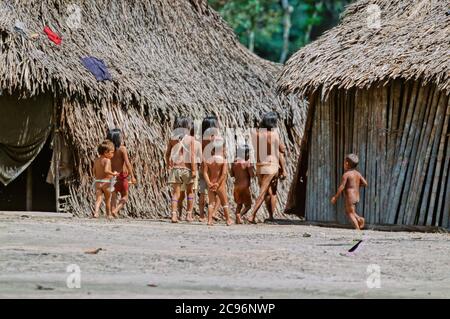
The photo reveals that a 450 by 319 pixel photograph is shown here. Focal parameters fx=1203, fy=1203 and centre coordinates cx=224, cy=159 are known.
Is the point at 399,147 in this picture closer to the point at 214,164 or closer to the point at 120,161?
the point at 214,164

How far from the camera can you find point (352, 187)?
15.8 metres

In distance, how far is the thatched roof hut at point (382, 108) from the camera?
1528 cm

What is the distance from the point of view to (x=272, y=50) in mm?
41344

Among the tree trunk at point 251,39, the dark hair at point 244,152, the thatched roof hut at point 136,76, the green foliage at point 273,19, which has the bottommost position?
the dark hair at point 244,152

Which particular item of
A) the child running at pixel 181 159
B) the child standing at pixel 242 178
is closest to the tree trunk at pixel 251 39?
the child standing at pixel 242 178

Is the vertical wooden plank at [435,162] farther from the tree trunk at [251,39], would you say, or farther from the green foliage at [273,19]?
the tree trunk at [251,39]

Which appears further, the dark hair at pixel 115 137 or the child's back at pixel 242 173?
the dark hair at pixel 115 137

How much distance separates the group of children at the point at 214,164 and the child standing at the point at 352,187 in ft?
4.34

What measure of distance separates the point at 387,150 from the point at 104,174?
13.1 feet

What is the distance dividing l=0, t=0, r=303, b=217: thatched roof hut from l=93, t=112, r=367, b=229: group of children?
2.52 ft

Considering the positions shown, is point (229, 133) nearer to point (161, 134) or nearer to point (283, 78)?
point (161, 134)

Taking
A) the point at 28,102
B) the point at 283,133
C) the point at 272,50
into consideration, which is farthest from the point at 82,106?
the point at 272,50

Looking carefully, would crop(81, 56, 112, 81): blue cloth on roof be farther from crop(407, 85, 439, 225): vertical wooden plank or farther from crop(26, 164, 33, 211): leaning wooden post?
crop(407, 85, 439, 225): vertical wooden plank

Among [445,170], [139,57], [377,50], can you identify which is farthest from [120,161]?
[445,170]
